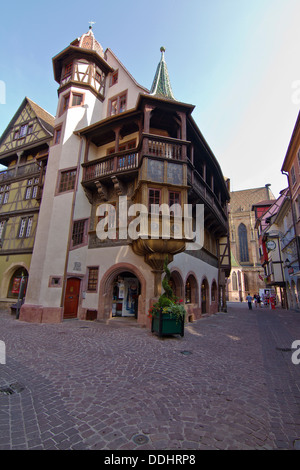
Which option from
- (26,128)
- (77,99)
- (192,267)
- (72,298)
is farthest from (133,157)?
(26,128)

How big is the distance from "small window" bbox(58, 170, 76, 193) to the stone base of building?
7.20m

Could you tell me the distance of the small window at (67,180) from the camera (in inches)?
562

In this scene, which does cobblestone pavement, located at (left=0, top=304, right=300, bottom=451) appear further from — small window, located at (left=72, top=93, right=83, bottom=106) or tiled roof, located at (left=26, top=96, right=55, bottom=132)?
tiled roof, located at (left=26, top=96, right=55, bottom=132)

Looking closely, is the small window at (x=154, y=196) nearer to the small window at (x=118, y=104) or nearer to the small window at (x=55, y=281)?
the small window at (x=55, y=281)

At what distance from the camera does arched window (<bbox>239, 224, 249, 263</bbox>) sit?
5797cm

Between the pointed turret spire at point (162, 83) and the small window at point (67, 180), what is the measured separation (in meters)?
6.95

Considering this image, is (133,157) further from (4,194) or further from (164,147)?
(4,194)

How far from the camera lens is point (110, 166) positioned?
13.4 metres

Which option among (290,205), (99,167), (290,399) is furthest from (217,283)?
(290,399)

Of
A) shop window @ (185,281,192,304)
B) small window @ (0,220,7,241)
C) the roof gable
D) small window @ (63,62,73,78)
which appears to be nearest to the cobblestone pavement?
shop window @ (185,281,192,304)

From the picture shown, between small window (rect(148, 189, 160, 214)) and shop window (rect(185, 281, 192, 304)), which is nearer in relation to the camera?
small window (rect(148, 189, 160, 214))

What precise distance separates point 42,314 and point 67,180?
8.19 m
